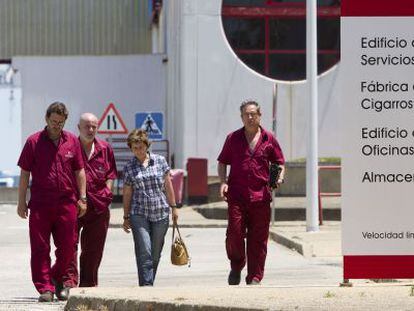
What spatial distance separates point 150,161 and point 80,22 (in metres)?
41.5

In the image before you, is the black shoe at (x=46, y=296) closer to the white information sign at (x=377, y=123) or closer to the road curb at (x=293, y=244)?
the white information sign at (x=377, y=123)

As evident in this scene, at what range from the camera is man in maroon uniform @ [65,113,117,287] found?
46.2ft

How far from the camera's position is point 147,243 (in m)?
13.9

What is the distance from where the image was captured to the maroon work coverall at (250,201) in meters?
14.0

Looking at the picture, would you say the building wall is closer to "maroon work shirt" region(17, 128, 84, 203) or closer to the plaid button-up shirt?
the plaid button-up shirt

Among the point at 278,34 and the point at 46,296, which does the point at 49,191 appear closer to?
the point at 46,296

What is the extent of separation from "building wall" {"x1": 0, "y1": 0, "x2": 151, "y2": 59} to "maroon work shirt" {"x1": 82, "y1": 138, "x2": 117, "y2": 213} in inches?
1607

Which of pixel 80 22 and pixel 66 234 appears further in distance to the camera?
pixel 80 22

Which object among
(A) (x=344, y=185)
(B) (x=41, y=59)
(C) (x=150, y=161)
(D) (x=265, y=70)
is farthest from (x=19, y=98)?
(A) (x=344, y=185)

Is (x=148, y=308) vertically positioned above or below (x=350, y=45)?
below

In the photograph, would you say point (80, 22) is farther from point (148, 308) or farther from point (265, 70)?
point (148, 308)

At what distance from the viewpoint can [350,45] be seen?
465 inches

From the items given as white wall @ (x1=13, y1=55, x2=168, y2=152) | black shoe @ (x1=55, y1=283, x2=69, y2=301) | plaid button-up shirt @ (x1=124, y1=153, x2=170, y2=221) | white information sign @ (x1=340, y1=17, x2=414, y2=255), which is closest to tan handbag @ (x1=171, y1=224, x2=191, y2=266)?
plaid button-up shirt @ (x1=124, y1=153, x2=170, y2=221)

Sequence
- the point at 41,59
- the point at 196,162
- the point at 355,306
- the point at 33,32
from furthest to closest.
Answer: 1. the point at 33,32
2. the point at 41,59
3. the point at 196,162
4. the point at 355,306
